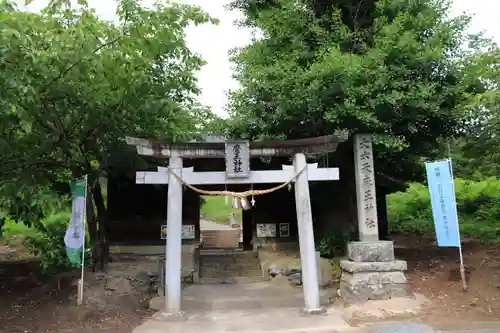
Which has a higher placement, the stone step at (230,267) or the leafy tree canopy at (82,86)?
the leafy tree canopy at (82,86)

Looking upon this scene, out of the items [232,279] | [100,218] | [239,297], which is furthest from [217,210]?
[239,297]

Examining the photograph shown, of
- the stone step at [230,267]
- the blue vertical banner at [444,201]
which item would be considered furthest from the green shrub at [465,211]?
the stone step at [230,267]

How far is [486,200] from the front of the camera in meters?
18.3

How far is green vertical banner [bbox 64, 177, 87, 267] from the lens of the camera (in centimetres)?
1002

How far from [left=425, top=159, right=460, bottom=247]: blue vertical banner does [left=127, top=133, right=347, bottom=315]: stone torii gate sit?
241 centimetres

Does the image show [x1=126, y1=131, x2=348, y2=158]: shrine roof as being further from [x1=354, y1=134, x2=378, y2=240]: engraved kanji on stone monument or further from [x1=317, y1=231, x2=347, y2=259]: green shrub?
[x1=317, y1=231, x2=347, y2=259]: green shrub

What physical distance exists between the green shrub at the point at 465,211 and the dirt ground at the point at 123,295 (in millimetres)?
3243

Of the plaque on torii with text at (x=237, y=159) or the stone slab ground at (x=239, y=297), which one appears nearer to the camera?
the plaque on torii with text at (x=237, y=159)

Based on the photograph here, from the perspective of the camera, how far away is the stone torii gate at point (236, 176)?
9.37m

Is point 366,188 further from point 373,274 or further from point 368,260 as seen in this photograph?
point 373,274

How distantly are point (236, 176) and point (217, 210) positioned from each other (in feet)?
115

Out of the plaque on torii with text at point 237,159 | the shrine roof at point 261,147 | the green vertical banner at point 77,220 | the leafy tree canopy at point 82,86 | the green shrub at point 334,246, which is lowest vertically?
the green shrub at point 334,246

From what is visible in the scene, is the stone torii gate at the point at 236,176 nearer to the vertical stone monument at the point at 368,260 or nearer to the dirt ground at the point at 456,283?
the vertical stone monument at the point at 368,260

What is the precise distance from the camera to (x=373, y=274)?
32.9 feet
